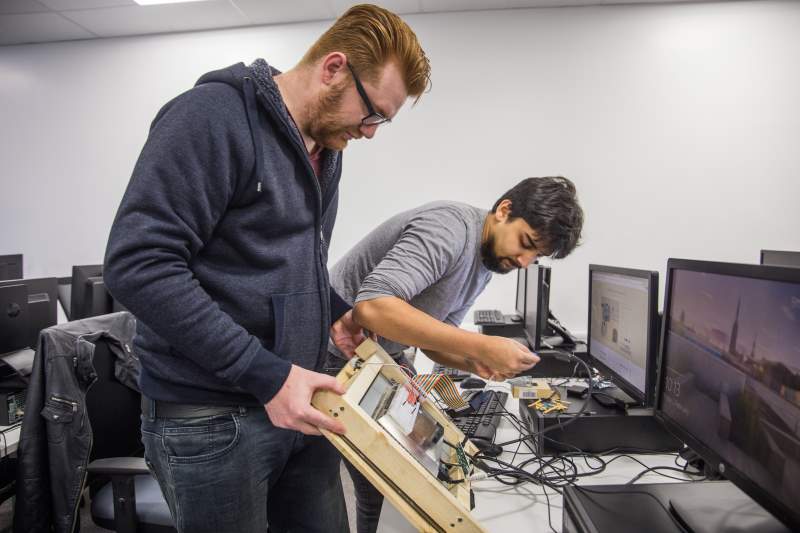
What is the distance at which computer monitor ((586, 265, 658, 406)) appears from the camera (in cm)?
103

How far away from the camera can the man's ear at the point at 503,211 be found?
4.04 ft

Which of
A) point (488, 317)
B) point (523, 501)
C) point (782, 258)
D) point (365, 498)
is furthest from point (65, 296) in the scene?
point (782, 258)

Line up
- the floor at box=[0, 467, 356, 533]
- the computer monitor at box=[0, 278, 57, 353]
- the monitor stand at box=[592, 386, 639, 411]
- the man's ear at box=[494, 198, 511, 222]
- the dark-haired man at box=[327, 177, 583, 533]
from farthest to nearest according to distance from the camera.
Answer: the floor at box=[0, 467, 356, 533], the computer monitor at box=[0, 278, 57, 353], the man's ear at box=[494, 198, 511, 222], the monitor stand at box=[592, 386, 639, 411], the dark-haired man at box=[327, 177, 583, 533]

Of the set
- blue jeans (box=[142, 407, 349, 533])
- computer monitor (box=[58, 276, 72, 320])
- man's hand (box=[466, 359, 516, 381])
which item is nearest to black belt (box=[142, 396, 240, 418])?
blue jeans (box=[142, 407, 349, 533])

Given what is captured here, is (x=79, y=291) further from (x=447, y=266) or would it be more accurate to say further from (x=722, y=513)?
(x=722, y=513)

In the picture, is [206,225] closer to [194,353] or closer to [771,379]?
[194,353]

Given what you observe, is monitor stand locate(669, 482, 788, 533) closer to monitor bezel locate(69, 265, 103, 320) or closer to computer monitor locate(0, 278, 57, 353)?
computer monitor locate(0, 278, 57, 353)

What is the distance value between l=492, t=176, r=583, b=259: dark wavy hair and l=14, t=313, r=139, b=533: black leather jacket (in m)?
1.26

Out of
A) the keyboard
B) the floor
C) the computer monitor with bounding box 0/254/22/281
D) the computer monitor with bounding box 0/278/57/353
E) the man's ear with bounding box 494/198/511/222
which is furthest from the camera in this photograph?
the keyboard

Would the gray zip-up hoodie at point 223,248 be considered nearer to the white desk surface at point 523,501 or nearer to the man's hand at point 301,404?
the man's hand at point 301,404

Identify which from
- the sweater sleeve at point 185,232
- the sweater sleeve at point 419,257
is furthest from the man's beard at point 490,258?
the sweater sleeve at point 185,232

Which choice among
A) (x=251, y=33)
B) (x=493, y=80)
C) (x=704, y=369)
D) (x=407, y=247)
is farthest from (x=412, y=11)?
(x=704, y=369)

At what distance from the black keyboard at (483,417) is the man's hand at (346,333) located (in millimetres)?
331

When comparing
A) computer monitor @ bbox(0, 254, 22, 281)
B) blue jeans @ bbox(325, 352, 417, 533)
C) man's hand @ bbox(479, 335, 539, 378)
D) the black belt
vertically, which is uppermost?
computer monitor @ bbox(0, 254, 22, 281)
